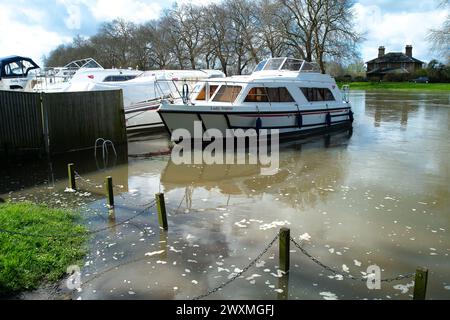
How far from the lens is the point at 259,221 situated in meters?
8.06

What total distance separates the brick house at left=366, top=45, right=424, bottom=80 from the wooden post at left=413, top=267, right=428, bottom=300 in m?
81.1

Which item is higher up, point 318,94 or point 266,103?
point 318,94

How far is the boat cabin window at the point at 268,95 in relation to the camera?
16.4 m

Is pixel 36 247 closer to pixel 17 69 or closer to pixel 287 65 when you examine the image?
pixel 287 65

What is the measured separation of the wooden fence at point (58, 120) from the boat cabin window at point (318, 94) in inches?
330

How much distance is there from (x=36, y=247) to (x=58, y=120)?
837cm

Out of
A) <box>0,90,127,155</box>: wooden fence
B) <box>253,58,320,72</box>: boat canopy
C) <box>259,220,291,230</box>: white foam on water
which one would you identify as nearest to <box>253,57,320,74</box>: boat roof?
<box>253,58,320,72</box>: boat canopy

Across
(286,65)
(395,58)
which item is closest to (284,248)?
(286,65)

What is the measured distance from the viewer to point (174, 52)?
185ft

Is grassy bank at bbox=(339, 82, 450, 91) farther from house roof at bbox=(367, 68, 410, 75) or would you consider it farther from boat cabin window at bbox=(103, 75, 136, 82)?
boat cabin window at bbox=(103, 75, 136, 82)

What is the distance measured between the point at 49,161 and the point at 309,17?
137ft

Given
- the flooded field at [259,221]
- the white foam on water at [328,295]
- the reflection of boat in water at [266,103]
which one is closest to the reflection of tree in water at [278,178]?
the flooded field at [259,221]

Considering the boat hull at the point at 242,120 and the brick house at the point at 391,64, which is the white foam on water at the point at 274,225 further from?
the brick house at the point at 391,64

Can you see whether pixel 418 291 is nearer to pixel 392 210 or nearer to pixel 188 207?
pixel 392 210
